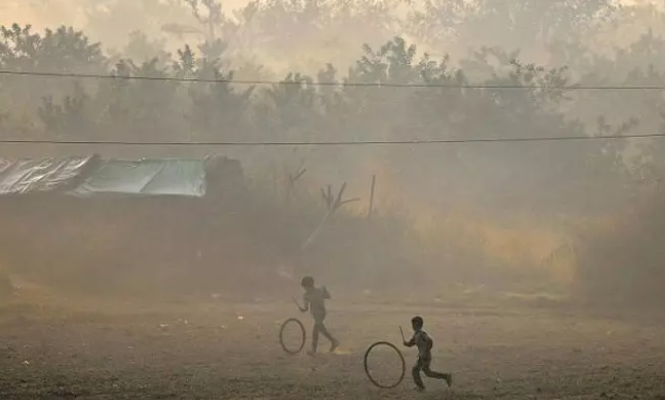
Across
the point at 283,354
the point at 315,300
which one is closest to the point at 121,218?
the point at 283,354

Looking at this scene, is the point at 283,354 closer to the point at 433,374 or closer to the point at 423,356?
the point at 423,356

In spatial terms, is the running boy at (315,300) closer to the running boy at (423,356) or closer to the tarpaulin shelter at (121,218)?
the running boy at (423,356)

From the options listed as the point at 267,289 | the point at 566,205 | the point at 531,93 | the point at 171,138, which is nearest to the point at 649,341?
the point at 267,289

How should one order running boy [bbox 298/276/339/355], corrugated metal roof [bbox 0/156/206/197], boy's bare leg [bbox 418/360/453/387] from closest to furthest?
boy's bare leg [bbox 418/360/453/387] → running boy [bbox 298/276/339/355] → corrugated metal roof [bbox 0/156/206/197]

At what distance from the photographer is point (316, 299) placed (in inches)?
669

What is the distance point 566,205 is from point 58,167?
24838mm

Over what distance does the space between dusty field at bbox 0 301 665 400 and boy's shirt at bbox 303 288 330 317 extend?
923 millimetres

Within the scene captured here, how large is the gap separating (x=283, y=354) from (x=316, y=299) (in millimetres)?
1426

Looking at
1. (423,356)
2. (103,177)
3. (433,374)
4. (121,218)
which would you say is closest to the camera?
(433,374)

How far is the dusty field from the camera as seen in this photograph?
517 inches

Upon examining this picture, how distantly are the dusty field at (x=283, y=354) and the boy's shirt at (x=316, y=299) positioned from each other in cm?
92

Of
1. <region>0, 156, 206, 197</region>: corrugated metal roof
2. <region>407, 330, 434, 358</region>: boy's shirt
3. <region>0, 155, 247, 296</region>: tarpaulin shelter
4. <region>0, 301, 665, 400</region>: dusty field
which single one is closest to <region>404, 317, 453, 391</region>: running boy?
<region>407, 330, 434, 358</region>: boy's shirt

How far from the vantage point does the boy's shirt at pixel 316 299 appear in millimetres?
16953

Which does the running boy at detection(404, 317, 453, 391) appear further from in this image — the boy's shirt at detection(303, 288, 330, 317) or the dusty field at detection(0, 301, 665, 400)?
the boy's shirt at detection(303, 288, 330, 317)
